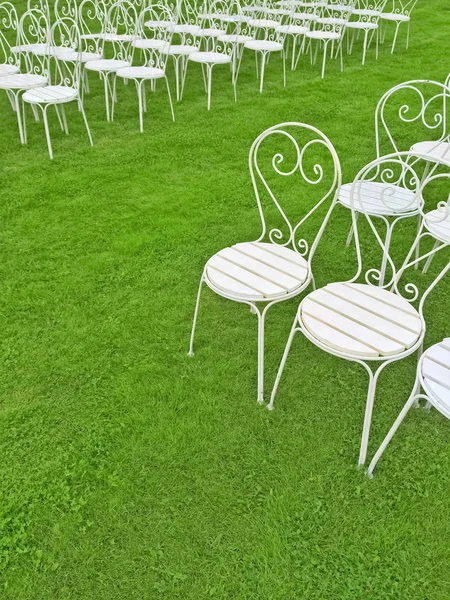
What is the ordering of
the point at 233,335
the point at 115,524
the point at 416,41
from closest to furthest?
1. the point at 115,524
2. the point at 233,335
3. the point at 416,41

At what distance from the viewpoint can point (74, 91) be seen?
4.48m

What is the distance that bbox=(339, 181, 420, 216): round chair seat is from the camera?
268 centimetres

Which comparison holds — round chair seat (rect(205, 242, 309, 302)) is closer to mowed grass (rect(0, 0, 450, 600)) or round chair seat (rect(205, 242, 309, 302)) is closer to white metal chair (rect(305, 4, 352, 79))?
mowed grass (rect(0, 0, 450, 600))

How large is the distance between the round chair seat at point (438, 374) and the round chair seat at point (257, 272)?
1.96 ft

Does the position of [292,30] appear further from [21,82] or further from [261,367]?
[261,367]

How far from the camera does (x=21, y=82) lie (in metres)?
4.61

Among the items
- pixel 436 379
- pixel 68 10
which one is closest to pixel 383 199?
pixel 436 379

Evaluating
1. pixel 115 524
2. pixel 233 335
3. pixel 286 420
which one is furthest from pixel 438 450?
pixel 115 524

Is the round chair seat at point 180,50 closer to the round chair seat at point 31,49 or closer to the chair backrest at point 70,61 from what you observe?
the chair backrest at point 70,61

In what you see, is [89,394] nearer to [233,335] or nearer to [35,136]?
[233,335]

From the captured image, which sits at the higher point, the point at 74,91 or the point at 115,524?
the point at 74,91

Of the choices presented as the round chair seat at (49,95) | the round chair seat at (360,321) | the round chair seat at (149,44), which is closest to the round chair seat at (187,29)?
the round chair seat at (149,44)

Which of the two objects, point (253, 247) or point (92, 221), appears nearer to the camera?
point (253, 247)

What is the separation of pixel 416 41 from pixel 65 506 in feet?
32.0
